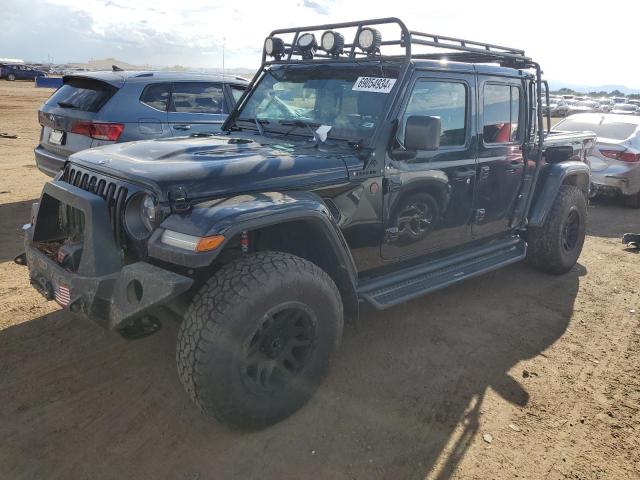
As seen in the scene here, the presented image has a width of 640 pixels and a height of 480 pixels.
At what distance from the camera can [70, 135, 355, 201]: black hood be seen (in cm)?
266

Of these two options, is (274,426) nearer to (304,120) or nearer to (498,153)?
(304,120)

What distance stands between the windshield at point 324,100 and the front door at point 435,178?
21cm

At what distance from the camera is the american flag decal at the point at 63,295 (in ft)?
8.95

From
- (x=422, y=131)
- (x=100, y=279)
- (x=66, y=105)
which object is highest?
(x=422, y=131)

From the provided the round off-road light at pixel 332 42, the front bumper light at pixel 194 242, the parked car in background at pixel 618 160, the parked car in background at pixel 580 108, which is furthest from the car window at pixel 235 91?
the parked car in background at pixel 580 108

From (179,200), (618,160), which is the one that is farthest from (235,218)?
(618,160)

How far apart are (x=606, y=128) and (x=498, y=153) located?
586cm

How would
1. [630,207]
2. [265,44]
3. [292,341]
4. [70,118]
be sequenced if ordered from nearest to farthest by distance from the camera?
[292,341], [265,44], [70,118], [630,207]

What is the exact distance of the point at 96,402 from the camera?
2957 millimetres

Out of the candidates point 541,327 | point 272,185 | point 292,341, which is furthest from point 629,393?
point 272,185

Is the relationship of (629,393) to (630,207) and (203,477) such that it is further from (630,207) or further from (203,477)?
(630,207)

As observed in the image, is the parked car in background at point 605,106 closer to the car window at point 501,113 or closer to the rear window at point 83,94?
the car window at point 501,113

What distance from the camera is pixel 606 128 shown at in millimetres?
8828

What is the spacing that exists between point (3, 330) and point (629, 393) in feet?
14.1
